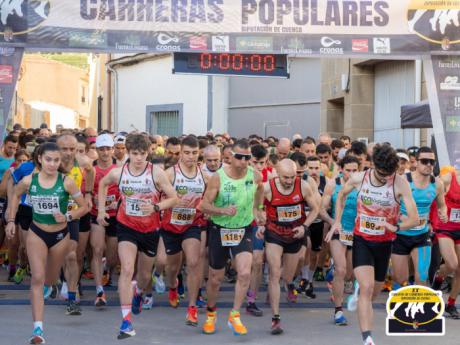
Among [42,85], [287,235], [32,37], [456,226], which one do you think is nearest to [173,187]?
[287,235]

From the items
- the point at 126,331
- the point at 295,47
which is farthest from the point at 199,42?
the point at 126,331

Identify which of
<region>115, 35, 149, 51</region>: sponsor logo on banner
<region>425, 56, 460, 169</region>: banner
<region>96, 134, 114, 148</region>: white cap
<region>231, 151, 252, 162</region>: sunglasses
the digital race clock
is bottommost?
<region>231, 151, 252, 162</region>: sunglasses

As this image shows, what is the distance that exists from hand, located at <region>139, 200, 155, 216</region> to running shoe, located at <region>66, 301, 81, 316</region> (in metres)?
1.62

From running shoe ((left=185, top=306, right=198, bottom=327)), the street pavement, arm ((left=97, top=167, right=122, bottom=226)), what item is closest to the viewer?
the street pavement

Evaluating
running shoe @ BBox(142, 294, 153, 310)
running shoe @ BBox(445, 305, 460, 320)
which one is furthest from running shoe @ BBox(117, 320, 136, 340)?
running shoe @ BBox(445, 305, 460, 320)

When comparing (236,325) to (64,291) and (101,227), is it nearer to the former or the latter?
(101,227)

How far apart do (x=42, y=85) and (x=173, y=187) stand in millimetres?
50771

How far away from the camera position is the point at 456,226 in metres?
9.77

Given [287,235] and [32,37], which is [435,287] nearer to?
[287,235]

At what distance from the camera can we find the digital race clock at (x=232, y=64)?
12898mm

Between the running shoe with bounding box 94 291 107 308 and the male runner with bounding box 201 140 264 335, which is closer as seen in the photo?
the male runner with bounding box 201 140 264 335

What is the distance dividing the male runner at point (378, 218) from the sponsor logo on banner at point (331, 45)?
16.0 feet

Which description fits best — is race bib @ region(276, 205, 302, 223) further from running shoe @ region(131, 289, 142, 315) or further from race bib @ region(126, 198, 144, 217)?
running shoe @ region(131, 289, 142, 315)

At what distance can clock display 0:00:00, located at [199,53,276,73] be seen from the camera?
42.8 ft
